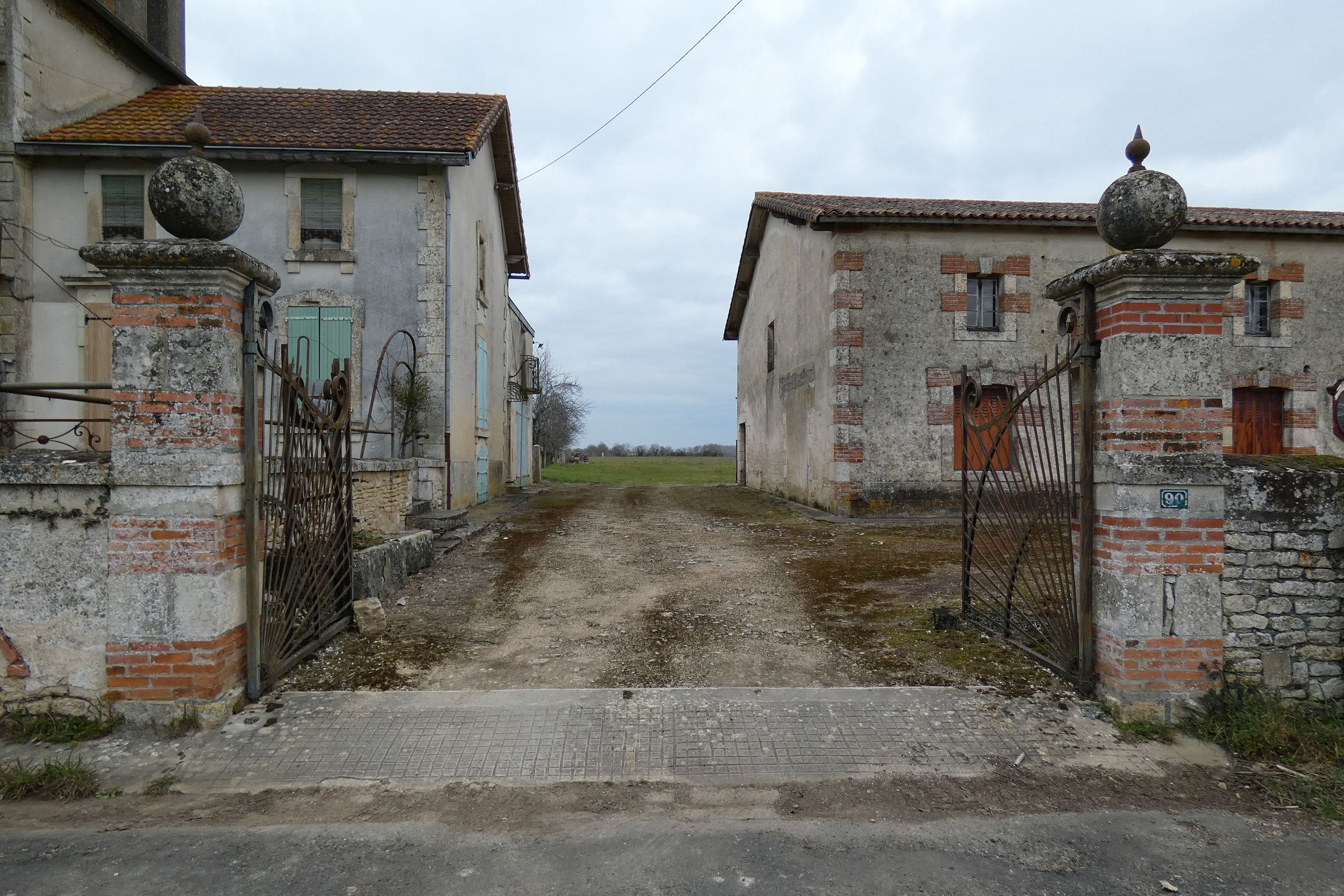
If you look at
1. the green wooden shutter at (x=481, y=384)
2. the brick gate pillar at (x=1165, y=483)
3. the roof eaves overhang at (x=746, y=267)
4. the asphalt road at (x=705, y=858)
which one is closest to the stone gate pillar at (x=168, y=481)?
the asphalt road at (x=705, y=858)

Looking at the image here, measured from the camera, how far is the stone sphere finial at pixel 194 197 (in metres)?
3.47

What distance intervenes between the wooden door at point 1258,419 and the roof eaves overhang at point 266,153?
15219 mm

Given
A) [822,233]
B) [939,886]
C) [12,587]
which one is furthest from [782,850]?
[822,233]

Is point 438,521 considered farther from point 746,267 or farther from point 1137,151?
point 746,267

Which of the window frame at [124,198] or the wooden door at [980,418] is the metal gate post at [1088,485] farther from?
the window frame at [124,198]

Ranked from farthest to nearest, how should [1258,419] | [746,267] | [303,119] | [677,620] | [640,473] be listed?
[640,473]
[746,267]
[1258,419]
[303,119]
[677,620]

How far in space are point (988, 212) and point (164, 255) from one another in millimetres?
12367

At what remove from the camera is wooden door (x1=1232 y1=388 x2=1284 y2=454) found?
1325 cm

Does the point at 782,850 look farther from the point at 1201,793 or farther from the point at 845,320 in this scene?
the point at 845,320

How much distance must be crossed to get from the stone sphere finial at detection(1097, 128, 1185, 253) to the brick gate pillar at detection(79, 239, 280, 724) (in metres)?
4.71

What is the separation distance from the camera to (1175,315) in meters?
3.64

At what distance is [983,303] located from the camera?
12.6 metres

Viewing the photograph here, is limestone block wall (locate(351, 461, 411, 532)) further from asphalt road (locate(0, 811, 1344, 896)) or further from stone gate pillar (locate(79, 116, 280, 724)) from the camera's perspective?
asphalt road (locate(0, 811, 1344, 896))

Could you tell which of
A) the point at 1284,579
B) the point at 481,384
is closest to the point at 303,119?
the point at 481,384
